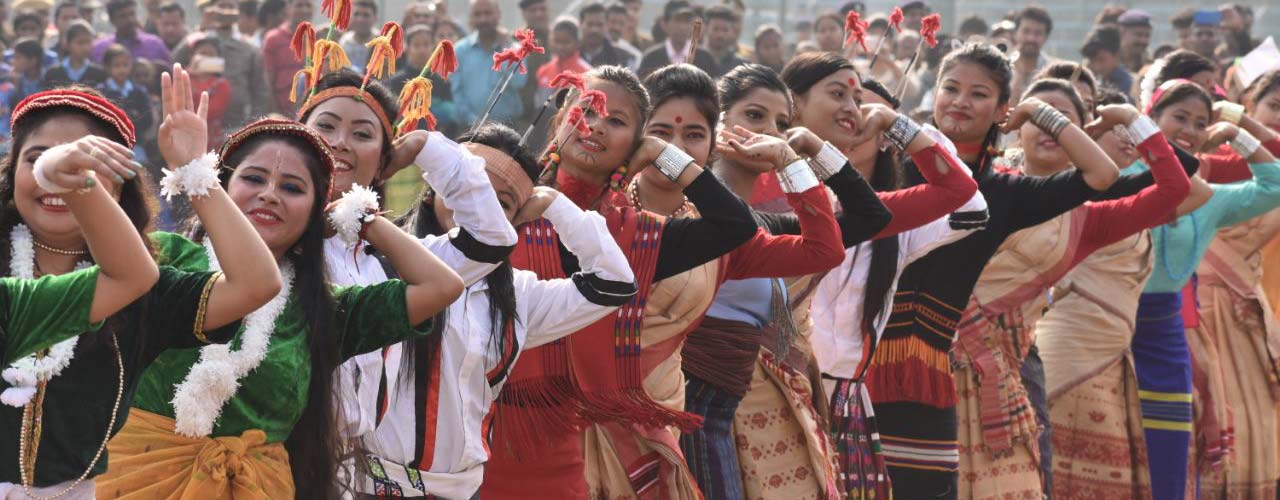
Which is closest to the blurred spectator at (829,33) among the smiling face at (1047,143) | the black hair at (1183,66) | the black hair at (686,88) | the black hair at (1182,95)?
the black hair at (1183,66)

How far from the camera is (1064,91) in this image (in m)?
7.43

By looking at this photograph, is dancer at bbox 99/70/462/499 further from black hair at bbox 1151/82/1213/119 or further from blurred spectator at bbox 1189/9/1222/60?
blurred spectator at bbox 1189/9/1222/60

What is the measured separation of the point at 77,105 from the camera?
3.70m

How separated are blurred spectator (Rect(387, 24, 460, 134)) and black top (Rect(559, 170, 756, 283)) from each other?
6.69 meters

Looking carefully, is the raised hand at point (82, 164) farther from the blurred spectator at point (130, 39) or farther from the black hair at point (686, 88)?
the blurred spectator at point (130, 39)

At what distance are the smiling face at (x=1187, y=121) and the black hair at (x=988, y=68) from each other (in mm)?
1809

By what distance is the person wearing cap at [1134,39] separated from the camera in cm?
1429

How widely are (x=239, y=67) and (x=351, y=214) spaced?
9179 millimetres

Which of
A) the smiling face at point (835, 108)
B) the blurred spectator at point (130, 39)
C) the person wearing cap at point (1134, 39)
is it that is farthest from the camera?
the person wearing cap at point (1134, 39)

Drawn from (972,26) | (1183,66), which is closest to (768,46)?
(972,26)

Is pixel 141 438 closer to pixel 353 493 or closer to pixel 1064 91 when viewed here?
pixel 353 493

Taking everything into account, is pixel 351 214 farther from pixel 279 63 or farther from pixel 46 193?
pixel 279 63

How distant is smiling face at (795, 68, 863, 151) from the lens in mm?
6398

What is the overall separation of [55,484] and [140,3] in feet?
47.4
